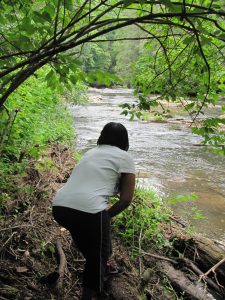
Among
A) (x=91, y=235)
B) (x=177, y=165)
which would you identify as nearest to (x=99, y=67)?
(x=91, y=235)

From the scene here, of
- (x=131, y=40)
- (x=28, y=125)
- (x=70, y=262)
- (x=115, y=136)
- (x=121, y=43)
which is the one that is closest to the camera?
(x=115, y=136)

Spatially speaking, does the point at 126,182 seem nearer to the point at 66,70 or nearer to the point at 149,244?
the point at 66,70

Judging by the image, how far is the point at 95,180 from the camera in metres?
2.70

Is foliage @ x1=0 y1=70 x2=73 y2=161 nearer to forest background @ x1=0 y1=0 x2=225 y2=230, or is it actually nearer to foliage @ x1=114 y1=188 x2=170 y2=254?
forest background @ x1=0 y1=0 x2=225 y2=230

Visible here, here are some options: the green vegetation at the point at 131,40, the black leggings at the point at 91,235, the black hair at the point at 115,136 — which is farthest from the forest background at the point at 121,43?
the black leggings at the point at 91,235

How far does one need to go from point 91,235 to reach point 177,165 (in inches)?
371

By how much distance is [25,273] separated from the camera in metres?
3.23

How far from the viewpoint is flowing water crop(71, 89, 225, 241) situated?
308 inches

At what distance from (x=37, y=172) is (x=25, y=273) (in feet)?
6.60

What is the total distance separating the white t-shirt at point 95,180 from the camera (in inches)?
103

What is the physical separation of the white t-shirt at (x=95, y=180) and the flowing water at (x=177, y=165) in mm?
3658

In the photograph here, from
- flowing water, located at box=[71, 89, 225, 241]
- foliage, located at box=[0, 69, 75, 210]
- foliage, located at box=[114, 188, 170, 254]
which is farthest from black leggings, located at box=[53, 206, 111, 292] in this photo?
flowing water, located at box=[71, 89, 225, 241]

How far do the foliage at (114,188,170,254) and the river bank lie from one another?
0.03 metres

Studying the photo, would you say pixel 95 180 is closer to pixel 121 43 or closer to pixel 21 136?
pixel 121 43
